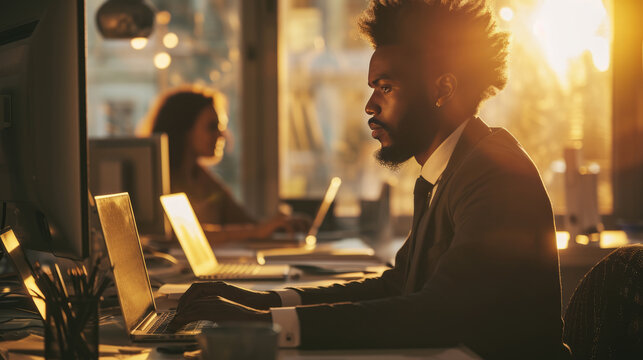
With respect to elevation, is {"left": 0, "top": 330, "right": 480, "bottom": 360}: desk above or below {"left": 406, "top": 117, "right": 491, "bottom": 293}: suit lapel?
below

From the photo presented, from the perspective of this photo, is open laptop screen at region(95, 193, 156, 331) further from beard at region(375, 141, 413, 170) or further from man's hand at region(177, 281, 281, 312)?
beard at region(375, 141, 413, 170)

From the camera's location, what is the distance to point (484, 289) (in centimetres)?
115

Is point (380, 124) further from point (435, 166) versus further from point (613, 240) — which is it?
point (613, 240)

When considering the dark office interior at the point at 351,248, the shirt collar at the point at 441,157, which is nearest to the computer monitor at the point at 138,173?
the dark office interior at the point at 351,248

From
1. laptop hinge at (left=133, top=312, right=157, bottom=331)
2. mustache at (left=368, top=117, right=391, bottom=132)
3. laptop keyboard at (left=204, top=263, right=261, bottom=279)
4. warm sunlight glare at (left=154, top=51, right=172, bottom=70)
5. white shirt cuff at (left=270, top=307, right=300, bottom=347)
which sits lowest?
laptop keyboard at (left=204, top=263, right=261, bottom=279)

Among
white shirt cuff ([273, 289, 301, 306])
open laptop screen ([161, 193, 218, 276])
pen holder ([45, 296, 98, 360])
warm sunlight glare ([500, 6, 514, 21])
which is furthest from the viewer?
warm sunlight glare ([500, 6, 514, 21])

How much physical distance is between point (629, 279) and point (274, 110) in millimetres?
3123

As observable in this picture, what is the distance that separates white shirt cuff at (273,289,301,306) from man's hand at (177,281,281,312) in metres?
0.01

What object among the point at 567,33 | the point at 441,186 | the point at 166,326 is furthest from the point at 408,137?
the point at 567,33

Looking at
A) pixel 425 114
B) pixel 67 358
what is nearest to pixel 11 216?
pixel 67 358

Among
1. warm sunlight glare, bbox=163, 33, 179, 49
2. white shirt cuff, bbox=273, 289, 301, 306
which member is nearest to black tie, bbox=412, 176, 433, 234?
white shirt cuff, bbox=273, 289, 301, 306

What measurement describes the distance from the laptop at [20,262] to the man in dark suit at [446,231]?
0.26 m

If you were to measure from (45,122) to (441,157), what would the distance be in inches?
30.8

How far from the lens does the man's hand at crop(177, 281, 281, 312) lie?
4.48 feet
